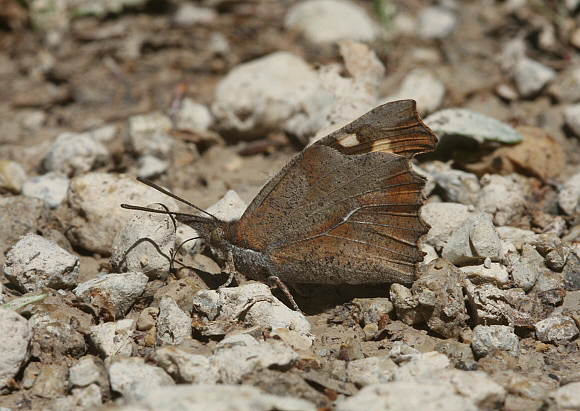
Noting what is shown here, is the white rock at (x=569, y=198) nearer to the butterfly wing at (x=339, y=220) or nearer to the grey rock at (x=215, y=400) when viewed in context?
the butterfly wing at (x=339, y=220)

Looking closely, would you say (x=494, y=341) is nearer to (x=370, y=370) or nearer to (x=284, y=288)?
(x=370, y=370)

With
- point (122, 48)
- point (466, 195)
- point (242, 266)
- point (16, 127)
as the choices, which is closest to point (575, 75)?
point (466, 195)

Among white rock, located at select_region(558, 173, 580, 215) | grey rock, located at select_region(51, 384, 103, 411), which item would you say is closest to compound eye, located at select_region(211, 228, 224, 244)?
grey rock, located at select_region(51, 384, 103, 411)

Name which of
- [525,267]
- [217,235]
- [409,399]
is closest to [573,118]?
[525,267]

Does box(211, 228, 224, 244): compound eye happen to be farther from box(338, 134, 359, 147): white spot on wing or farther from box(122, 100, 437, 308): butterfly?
box(338, 134, 359, 147): white spot on wing

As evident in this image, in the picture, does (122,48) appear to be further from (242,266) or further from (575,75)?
(575,75)

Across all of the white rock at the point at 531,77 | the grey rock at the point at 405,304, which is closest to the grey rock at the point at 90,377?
the grey rock at the point at 405,304
